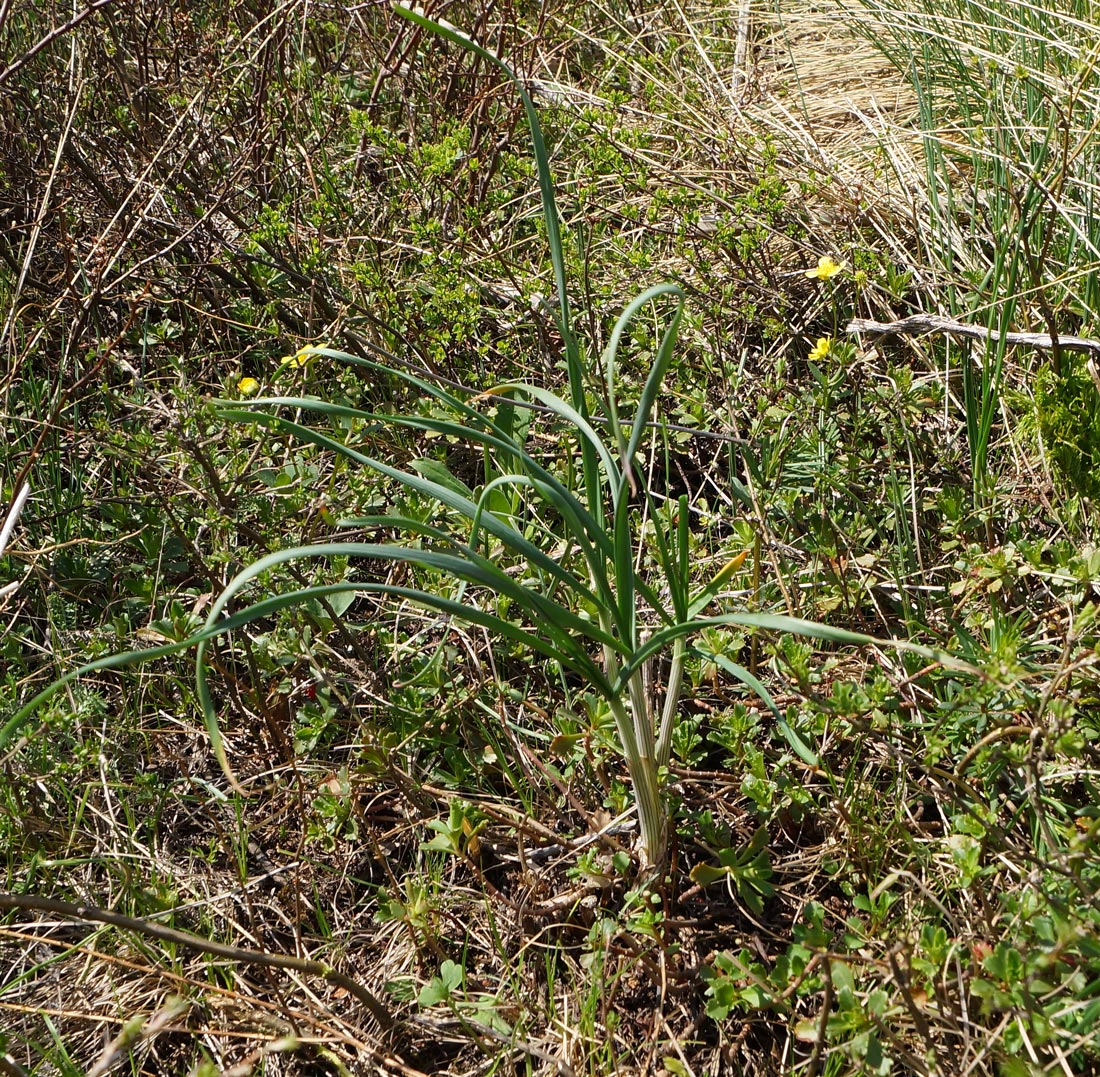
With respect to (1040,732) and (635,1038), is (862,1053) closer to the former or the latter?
(635,1038)

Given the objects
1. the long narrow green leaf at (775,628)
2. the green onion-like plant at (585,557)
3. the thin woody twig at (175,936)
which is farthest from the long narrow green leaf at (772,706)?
the thin woody twig at (175,936)

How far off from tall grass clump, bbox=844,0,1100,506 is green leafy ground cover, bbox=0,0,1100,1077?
0.02 m

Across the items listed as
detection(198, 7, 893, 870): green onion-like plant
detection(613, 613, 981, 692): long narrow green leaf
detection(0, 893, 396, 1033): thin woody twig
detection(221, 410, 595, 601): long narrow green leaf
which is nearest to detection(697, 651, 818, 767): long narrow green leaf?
detection(198, 7, 893, 870): green onion-like plant

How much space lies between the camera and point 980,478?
1962mm

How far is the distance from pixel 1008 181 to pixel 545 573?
1.26 metres

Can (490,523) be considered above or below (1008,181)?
below

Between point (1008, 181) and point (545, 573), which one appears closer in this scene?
point (545, 573)

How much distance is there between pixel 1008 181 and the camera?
217 cm

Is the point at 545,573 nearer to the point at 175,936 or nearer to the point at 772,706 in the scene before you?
the point at 772,706

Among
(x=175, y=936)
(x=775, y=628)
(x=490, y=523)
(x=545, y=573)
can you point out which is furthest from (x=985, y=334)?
(x=175, y=936)

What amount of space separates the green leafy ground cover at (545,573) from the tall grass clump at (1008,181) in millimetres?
21

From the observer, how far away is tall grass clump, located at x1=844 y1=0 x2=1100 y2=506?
6.74ft

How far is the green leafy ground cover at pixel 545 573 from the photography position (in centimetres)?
142

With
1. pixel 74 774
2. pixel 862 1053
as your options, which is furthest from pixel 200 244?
pixel 862 1053
